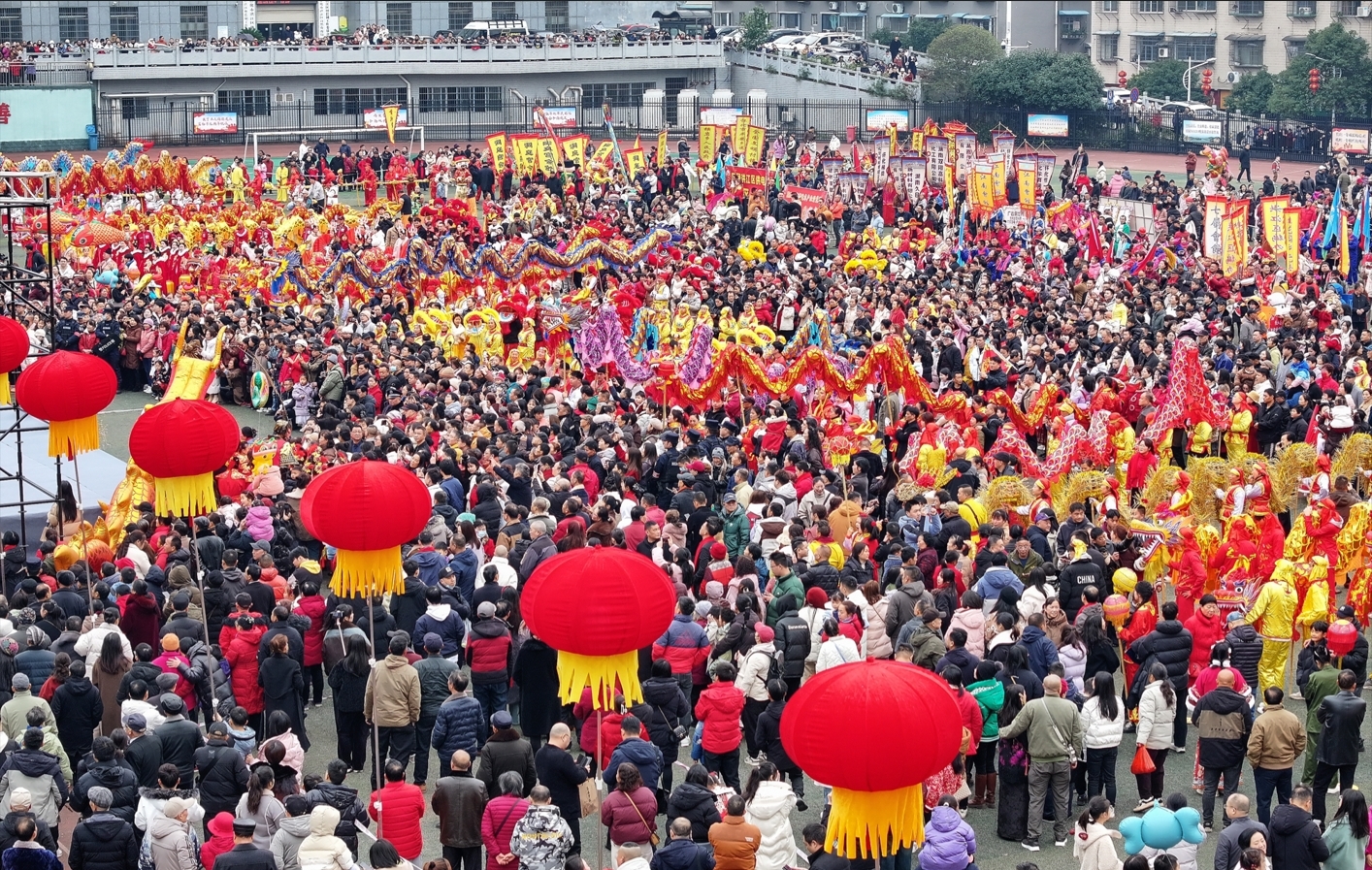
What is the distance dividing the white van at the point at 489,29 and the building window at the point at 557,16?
1523 mm

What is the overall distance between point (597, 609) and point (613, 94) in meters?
52.3

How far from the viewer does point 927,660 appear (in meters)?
11.8

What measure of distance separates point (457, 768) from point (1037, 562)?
493 centimetres

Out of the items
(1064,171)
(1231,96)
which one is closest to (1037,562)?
(1064,171)

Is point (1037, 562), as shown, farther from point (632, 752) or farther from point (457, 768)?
point (457, 768)

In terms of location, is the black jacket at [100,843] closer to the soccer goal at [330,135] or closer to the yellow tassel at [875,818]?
the yellow tassel at [875,818]

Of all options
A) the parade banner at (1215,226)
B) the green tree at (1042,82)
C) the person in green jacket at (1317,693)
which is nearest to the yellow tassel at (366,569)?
the person in green jacket at (1317,693)

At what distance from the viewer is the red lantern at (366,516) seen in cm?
1157

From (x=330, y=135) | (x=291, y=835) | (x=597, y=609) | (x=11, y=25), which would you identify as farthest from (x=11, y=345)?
(x=11, y=25)

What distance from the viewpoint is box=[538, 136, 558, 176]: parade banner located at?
3816cm

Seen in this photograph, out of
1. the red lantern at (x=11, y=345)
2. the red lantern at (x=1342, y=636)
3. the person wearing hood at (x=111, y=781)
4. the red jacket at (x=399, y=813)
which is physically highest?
the red lantern at (x=11, y=345)

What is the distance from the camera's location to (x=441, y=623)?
12.4 meters

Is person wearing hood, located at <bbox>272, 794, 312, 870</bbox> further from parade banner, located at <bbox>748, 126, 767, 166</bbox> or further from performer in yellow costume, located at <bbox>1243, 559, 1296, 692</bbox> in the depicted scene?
parade banner, located at <bbox>748, 126, 767, 166</bbox>

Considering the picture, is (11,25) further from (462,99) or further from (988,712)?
(988,712)
